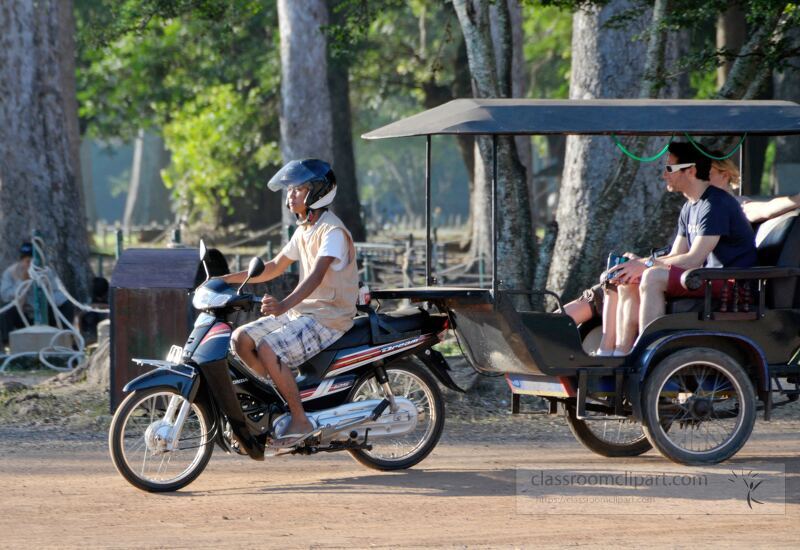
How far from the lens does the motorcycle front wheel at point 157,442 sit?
282 inches

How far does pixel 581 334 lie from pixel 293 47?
→ 39.4 ft

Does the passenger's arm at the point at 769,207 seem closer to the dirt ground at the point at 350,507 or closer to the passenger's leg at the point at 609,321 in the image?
the passenger's leg at the point at 609,321

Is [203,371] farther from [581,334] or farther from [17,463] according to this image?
[581,334]

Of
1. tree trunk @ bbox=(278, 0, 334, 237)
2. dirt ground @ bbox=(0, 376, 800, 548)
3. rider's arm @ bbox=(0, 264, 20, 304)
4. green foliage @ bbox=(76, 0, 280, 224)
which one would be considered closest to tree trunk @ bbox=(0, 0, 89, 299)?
rider's arm @ bbox=(0, 264, 20, 304)

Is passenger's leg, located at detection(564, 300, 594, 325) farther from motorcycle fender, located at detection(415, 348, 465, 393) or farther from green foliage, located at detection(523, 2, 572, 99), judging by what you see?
green foliage, located at detection(523, 2, 572, 99)

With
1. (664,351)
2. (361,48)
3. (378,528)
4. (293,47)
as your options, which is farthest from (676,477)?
(361,48)

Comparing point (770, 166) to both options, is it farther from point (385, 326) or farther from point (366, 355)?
point (366, 355)

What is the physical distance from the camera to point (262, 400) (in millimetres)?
7527

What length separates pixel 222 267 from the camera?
788 cm

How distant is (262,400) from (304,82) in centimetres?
1293

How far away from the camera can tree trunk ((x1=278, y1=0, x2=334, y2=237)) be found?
19.6 m

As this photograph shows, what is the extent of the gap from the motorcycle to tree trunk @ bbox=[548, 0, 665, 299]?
4.97 meters

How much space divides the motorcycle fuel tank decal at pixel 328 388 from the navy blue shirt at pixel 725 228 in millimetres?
2180

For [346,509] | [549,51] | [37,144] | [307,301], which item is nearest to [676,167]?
[307,301]
